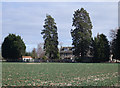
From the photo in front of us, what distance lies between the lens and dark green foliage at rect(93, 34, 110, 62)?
61.9 metres

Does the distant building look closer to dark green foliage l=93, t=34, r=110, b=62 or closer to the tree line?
the tree line

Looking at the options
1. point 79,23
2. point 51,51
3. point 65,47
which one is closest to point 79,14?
point 79,23

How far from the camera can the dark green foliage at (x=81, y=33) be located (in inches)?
2537

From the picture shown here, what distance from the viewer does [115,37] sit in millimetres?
68000

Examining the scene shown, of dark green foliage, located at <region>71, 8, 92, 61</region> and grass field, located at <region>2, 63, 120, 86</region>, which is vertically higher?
dark green foliage, located at <region>71, 8, 92, 61</region>

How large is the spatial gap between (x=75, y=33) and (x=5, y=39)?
2841 cm

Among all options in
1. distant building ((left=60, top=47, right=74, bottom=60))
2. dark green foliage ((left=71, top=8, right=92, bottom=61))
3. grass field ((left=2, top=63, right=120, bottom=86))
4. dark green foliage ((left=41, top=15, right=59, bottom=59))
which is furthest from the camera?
distant building ((left=60, top=47, right=74, bottom=60))

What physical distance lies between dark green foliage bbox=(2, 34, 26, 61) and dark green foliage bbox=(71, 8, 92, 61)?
2006cm

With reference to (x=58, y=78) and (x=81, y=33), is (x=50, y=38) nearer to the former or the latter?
(x=81, y=33)

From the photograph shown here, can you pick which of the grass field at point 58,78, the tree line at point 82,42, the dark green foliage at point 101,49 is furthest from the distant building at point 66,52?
the grass field at point 58,78

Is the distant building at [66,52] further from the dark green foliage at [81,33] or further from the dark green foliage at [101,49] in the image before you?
the dark green foliage at [101,49]

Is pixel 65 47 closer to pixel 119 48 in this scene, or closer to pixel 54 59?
pixel 54 59

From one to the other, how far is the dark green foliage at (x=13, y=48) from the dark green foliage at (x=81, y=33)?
2006cm

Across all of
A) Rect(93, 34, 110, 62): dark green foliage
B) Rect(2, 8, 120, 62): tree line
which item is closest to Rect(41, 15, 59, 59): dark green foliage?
Rect(2, 8, 120, 62): tree line
